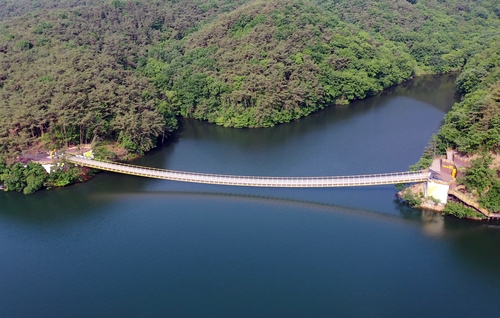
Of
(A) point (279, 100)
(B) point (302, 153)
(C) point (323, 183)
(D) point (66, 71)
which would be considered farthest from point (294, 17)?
(C) point (323, 183)

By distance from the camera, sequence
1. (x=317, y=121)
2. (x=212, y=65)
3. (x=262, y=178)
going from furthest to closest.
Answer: (x=212, y=65), (x=317, y=121), (x=262, y=178)

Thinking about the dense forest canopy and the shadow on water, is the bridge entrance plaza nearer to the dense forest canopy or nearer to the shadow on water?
the dense forest canopy

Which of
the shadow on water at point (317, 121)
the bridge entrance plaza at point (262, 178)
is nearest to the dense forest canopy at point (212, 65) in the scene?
the shadow on water at point (317, 121)

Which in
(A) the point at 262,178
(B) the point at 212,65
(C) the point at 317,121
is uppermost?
(B) the point at 212,65

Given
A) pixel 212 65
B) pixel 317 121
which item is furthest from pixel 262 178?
pixel 212 65

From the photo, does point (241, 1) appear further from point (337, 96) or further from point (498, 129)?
point (498, 129)

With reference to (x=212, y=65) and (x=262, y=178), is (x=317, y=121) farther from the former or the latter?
(x=262, y=178)

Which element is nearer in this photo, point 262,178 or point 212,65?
point 262,178
